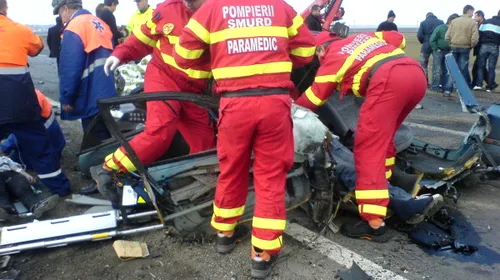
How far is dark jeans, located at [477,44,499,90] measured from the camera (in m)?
9.17

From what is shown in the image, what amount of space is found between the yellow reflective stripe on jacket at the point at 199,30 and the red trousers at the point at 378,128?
4.17 ft

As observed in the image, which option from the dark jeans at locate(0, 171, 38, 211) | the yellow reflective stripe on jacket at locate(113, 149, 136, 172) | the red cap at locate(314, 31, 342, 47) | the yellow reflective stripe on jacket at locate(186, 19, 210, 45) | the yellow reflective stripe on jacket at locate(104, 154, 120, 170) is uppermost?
the yellow reflective stripe on jacket at locate(186, 19, 210, 45)

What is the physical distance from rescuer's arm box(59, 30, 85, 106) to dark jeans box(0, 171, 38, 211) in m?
0.90

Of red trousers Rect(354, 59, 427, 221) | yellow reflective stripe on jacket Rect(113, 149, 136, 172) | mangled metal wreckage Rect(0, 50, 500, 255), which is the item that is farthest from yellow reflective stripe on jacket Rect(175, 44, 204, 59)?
red trousers Rect(354, 59, 427, 221)

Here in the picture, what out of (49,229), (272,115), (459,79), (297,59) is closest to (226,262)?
(272,115)

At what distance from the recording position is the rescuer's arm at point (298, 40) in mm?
2740

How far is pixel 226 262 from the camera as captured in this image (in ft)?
9.41

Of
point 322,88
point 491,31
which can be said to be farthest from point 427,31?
point 322,88

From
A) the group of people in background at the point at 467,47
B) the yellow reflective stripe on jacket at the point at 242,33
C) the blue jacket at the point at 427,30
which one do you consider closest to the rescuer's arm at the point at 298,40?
the yellow reflective stripe on jacket at the point at 242,33

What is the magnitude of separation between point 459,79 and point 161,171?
2723 mm

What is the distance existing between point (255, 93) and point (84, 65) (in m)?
2.33

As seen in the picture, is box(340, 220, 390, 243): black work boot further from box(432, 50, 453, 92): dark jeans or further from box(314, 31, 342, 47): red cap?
box(432, 50, 453, 92): dark jeans

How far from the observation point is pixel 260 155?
106 inches

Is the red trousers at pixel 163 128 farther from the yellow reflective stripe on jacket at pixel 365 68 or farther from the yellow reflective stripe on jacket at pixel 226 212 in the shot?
the yellow reflective stripe on jacket at pixel 365 68
